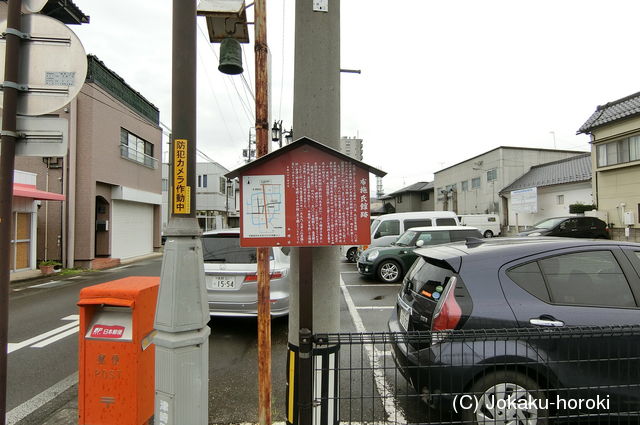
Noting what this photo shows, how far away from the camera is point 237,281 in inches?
197

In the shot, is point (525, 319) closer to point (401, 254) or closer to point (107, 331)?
point (107, 331)

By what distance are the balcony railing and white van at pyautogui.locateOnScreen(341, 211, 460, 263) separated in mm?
12073

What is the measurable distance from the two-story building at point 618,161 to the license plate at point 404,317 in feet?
53.4

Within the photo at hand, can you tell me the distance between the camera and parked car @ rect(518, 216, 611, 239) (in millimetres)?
14531

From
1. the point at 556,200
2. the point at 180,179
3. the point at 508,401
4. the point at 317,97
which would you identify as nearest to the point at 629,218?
the point at 556,200

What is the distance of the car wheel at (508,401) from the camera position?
7.41ft

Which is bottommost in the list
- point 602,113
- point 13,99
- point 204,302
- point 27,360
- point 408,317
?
point 27,360

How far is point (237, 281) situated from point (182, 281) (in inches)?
128

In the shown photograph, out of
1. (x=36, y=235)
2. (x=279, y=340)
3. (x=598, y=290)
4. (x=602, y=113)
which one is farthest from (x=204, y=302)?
(x=602, y=113)

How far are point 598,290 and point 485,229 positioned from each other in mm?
26827

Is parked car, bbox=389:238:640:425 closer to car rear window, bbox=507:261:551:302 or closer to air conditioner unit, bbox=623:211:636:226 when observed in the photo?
car rear window, bbox=507:261:551:302

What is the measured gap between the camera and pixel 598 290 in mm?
2688

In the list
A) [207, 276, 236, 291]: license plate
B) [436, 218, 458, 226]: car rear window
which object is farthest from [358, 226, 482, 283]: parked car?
[207, 276, 236, 291]: license plate

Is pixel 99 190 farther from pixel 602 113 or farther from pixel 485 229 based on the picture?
pixel 485 229
